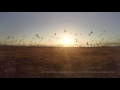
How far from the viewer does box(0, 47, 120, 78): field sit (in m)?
5.91

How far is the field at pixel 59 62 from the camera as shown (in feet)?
19.4

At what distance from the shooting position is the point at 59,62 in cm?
603

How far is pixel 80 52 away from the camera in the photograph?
20.3 ft
